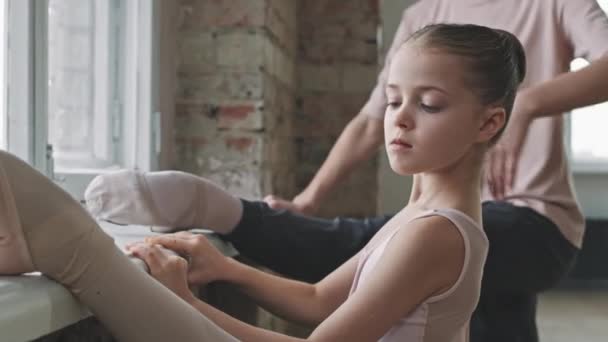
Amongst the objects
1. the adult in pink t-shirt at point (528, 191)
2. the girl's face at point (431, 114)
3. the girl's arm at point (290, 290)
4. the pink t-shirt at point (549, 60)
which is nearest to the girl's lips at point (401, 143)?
the girl's face at point (431, 114)

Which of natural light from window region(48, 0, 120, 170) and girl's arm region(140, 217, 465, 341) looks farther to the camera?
natural light from window region(48, 0, 120, 170)

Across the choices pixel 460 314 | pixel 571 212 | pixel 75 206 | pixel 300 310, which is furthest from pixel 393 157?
pixel 571 212

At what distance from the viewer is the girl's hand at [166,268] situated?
1010 mm

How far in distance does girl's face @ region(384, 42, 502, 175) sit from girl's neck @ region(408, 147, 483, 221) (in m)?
0.02

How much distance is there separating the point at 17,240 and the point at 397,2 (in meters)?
1.97

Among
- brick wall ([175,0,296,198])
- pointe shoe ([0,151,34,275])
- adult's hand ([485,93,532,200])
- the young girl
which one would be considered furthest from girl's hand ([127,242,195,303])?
brick wall ([175,0,296,198])

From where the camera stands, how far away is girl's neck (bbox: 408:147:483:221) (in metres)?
1.06

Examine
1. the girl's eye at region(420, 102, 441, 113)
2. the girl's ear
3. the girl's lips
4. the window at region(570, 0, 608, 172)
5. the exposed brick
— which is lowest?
the window at region(570, 0, 608, 172)

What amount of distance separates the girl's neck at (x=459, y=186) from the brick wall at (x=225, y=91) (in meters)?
0.98

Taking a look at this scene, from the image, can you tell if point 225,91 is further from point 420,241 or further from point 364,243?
point 420,241

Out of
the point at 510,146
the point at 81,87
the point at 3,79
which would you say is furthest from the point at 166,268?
the point at 81,87

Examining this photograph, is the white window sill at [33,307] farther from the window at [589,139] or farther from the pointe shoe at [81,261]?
the window at [589,139]

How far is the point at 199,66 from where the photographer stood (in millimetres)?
2018

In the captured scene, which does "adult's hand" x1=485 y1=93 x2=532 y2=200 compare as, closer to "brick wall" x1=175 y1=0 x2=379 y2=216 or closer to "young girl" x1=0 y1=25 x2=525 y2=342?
"young girl" x1=0 y1=25 x2=525 y2=342
